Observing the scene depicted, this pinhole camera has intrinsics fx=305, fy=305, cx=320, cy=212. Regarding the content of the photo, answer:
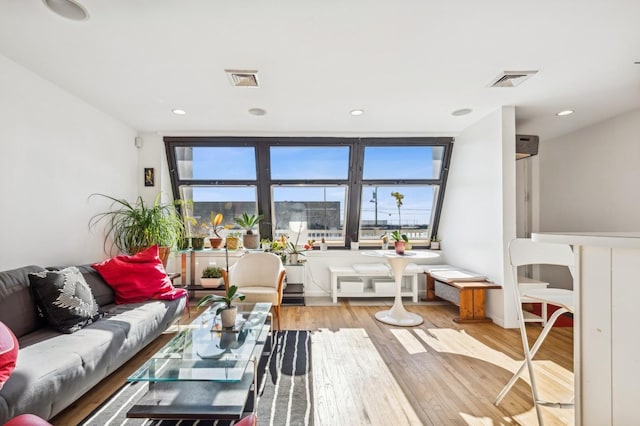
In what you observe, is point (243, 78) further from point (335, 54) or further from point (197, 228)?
point (197, 228)

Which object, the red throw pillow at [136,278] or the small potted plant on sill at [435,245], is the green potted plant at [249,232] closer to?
the red throw pillow at [136,278]

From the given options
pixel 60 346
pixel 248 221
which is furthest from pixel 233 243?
pixel 60 346

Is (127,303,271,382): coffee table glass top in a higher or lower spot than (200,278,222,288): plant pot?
higher

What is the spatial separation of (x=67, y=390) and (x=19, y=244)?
1.63 m

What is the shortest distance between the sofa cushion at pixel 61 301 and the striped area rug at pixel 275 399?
616 mm

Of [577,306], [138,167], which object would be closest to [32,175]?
[138,167]

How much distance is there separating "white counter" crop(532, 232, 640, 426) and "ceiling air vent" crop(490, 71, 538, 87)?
7.50 ft

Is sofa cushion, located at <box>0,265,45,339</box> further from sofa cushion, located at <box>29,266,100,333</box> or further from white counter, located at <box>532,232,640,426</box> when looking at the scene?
white counter, located at <box>532,232,640,426</box>

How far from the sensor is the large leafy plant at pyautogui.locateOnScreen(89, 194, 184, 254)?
380 centimetres

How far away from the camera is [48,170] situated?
9.55 ft

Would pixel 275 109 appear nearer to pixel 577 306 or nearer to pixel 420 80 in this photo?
pixel 420 80

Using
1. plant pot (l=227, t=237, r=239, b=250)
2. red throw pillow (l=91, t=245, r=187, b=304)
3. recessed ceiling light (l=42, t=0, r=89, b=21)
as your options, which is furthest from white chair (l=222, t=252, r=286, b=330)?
recessed ceiling light (l=42, t=0, r=89, b=21)

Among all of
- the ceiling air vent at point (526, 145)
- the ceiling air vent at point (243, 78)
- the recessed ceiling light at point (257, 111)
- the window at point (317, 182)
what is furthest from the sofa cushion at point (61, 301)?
the ceiling air vent at point (526, 145)

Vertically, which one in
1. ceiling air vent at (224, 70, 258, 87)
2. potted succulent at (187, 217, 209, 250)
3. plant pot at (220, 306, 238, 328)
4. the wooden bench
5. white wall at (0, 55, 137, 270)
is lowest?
the wooden bench
